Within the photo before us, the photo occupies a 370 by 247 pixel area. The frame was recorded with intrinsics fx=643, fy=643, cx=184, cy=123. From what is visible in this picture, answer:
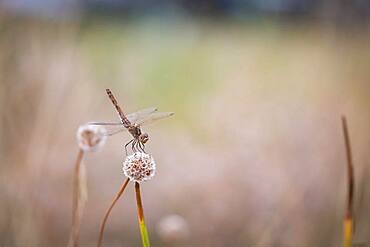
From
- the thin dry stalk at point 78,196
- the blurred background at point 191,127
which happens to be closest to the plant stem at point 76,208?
the thin dry stalk at point 78,196

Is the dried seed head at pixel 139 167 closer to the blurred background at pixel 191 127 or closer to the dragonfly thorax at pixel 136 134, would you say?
the dragonfly thorax at pixel 136 134

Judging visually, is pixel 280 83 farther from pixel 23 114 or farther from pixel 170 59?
pixel 23 114

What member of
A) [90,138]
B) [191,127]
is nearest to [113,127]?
[90,138]

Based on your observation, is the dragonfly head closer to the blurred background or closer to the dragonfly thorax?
the dragonfly thorax

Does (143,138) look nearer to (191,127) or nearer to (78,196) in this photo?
(78,196)

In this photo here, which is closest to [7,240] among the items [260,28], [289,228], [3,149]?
[3,149]

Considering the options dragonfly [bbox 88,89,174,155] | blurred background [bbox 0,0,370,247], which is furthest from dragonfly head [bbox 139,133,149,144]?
blurred background [bbox 0,0,370,247]
